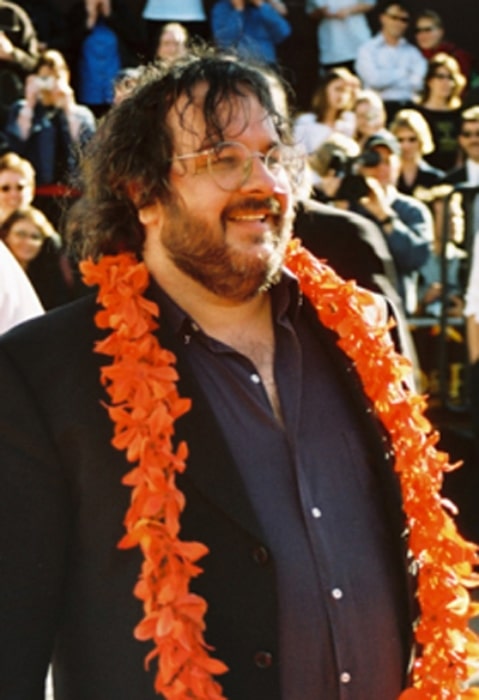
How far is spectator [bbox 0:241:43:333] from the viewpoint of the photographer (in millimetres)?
4023

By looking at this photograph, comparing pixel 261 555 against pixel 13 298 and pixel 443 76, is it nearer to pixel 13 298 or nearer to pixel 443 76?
pixel 13 298

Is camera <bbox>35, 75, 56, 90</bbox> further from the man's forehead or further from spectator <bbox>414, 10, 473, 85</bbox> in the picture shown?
the man's forehead

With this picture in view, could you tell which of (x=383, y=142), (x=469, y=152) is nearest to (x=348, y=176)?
(x=383, y=142)

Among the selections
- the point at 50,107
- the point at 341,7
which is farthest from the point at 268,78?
the point at 341,7

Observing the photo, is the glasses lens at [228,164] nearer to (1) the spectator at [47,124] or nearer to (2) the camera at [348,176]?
(2) the camera at [348,176]

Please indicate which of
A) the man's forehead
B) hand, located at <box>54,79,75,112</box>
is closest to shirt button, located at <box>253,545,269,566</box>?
the man's forehead

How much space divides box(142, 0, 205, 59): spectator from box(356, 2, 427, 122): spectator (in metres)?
1.19

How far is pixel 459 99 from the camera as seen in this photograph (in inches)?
440

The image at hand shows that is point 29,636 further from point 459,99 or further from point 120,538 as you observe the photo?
point 459,99

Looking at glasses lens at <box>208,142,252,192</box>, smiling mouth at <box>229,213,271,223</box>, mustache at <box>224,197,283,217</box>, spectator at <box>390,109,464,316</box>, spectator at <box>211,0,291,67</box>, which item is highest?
glasses lens at <box>208,142,252,192</box>

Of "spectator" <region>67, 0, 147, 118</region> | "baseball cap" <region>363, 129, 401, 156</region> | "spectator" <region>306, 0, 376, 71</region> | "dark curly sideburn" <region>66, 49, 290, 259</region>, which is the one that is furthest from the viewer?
"spectator" <region>306, 0, 376, 71</region>

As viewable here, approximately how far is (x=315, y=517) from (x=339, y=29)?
9.94m

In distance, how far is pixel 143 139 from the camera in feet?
9.84

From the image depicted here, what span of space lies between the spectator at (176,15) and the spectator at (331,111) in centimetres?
170
